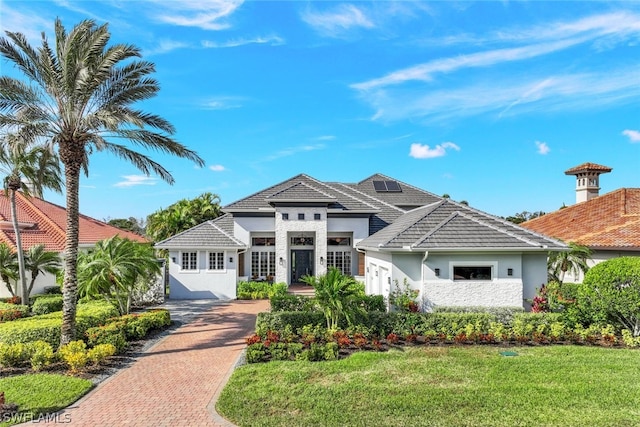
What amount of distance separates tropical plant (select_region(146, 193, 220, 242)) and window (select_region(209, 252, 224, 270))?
874cm

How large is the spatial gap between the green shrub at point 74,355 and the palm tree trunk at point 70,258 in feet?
3.20

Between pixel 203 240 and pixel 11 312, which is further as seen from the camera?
pixel 203 240

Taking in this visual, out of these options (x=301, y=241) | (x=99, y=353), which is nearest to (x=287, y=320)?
(x=99, y=353)

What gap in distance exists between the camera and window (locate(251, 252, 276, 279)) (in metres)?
26.8

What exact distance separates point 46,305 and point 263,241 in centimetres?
1291

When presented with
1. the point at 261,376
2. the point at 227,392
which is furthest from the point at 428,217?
the point at 227,392

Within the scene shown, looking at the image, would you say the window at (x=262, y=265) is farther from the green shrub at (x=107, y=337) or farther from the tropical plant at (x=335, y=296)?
the green shrub at (x=107, y=337)

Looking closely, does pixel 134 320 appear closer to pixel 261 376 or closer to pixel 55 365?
pixel 55 365

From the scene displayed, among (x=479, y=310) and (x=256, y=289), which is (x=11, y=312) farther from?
(x=479, y=310)

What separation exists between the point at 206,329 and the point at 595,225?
79.2 ft

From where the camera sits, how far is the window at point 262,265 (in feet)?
87.9

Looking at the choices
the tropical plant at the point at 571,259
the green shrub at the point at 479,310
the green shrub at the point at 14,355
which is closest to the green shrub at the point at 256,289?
the green shrub at the point at 479,310

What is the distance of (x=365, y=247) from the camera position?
21.4 metres

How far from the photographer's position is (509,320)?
14359mm
